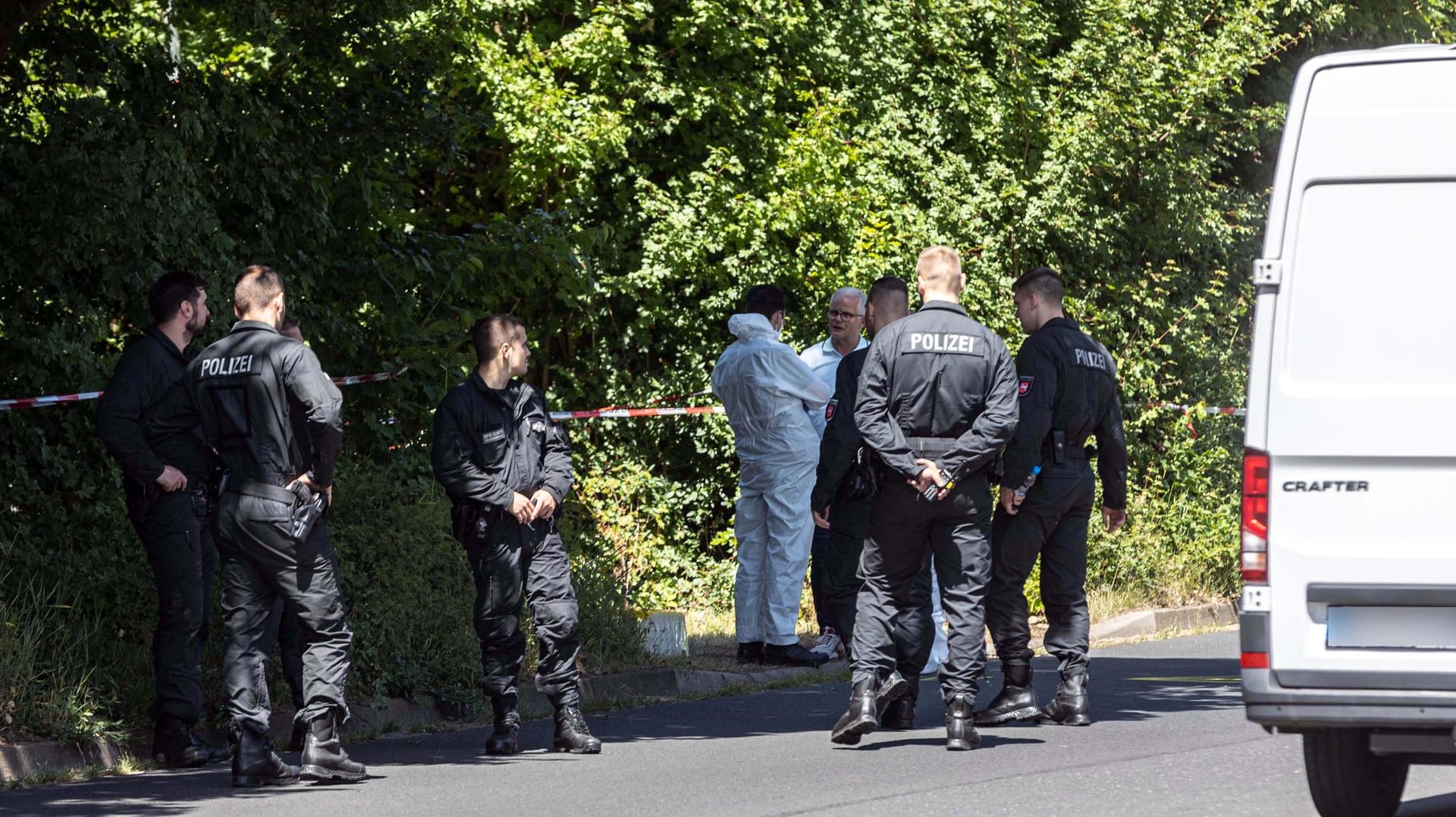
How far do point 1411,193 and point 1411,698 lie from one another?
57.3 inches

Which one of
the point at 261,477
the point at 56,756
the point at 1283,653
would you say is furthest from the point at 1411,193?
the point at 56,756

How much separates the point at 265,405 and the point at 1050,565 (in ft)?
12.4

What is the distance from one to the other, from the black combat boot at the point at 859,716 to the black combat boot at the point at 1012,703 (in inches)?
36.6

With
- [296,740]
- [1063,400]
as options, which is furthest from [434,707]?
[1063,400]

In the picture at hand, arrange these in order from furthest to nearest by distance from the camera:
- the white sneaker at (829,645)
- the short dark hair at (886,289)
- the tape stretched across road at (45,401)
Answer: the white sneaker at (829,645), the tape stretched across road at (45,401), the short dark hair at (886,289)

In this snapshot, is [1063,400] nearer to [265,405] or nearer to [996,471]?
[996,471]

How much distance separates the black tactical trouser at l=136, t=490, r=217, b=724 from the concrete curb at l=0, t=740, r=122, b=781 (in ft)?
0.82

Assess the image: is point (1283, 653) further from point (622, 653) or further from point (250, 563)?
A: point (622, 653)

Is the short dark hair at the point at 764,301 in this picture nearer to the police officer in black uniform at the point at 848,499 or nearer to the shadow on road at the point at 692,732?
the police officer in black uniform at the point at 848,499

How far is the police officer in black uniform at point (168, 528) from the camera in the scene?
834 cm

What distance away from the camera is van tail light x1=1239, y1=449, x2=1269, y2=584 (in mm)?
5820

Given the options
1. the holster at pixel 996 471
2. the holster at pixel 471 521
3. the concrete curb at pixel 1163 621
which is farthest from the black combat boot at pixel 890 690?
the concrete curb at pixel 1163 621

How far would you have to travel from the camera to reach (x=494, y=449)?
8484 millimetres

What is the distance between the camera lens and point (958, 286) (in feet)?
28.8
